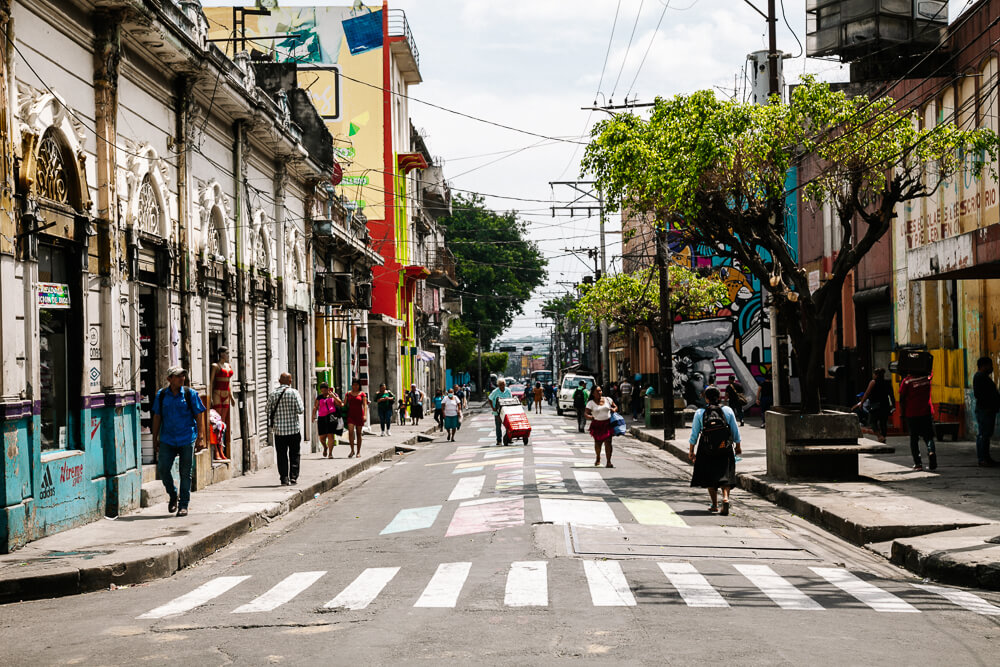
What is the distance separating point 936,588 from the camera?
9.41 m

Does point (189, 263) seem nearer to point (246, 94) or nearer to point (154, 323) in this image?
point (154, 323)

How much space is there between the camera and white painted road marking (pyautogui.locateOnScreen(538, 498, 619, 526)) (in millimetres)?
13172

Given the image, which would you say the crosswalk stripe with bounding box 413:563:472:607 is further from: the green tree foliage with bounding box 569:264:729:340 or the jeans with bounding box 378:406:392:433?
the green tree foliage with bounding box 569:264:729:340

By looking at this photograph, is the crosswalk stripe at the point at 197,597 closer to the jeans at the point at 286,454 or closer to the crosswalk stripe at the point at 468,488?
the crosswalk stripe at the point at 468,488

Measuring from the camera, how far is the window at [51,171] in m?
12.6

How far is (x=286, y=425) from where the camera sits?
1812 centimetres

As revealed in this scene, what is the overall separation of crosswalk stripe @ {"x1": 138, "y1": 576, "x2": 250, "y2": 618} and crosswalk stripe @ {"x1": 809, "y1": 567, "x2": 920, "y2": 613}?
497 cm

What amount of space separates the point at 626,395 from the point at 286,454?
3483 cm

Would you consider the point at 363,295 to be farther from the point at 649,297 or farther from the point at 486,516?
the point at 486,516

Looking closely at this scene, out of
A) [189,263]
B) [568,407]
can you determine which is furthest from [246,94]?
[568,407]

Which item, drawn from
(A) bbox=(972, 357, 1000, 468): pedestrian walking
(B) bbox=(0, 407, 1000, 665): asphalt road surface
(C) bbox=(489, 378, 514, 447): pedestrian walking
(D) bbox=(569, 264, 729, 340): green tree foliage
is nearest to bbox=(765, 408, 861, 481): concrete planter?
(A) bbox=(972, 357, 1000, 468): pedestrian walking

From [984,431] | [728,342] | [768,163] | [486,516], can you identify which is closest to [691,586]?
[486,516]

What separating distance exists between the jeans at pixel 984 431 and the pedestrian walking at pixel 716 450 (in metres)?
4.57

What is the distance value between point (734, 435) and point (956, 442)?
965 centimetres
